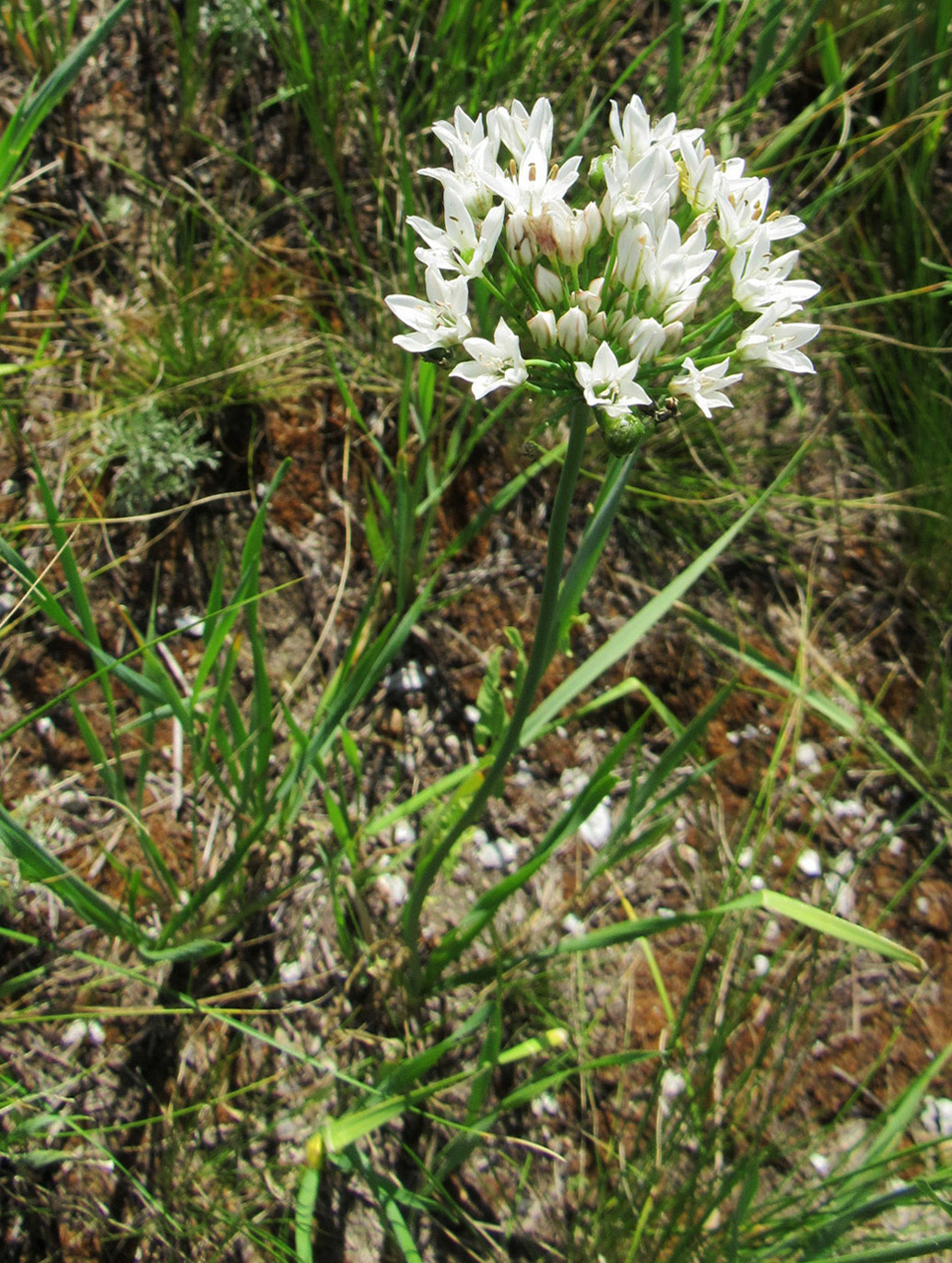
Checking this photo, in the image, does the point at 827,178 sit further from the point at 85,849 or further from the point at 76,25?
→ the point at 85,849

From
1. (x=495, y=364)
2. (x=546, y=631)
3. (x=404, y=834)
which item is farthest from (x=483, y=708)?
(x=495, y=364)

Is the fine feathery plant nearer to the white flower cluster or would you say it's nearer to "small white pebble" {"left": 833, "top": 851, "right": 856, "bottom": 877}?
the white flower cluster

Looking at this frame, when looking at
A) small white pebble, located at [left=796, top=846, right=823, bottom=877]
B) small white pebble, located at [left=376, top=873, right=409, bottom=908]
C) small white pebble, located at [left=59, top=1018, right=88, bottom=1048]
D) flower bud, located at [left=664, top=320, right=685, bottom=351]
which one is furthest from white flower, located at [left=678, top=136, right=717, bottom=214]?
small white pebble, located at [left=59, top=1018, right=88, bottom=1048]

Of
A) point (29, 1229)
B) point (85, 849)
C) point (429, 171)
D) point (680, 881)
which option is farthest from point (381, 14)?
point (29, 1229)

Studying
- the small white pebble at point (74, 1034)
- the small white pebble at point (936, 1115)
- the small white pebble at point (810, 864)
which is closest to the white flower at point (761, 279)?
the small white pebble at point (810, 864)

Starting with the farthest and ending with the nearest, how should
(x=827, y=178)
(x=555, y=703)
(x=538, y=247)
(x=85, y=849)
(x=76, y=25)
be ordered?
(x=827, y=178), (x=76, y=25), (x=85, y=849), (x=555, y=703), (x=538, y=247)
